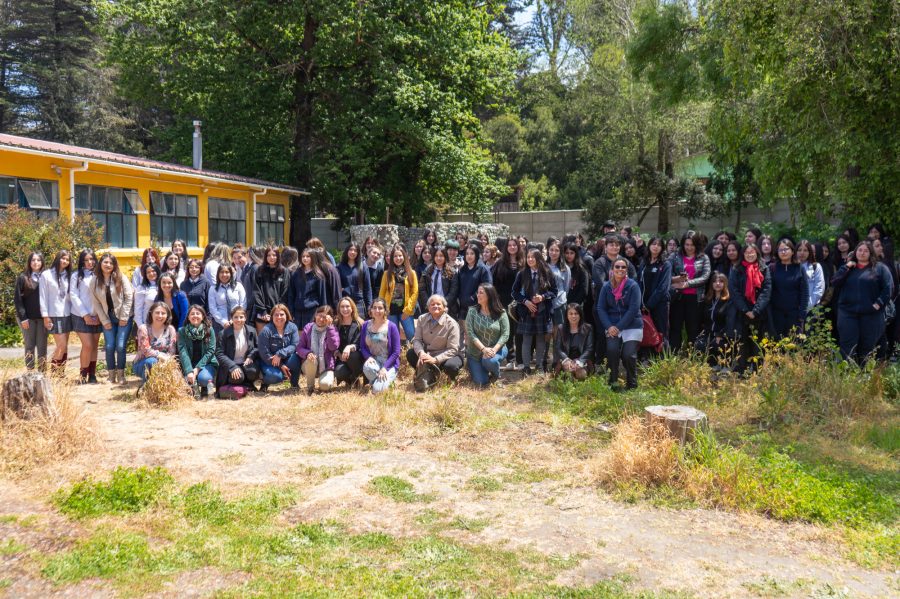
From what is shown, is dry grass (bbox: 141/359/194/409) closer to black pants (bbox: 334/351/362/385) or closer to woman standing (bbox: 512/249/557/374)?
black pants (bbox: 334/351/362/385)

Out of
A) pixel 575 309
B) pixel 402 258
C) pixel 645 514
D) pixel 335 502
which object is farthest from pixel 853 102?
pixel 335 502

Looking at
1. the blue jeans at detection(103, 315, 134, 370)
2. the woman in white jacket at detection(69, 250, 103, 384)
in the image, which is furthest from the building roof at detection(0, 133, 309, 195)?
the blue jeans at detection(103, 315, 134, 370)

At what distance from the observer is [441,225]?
18.4 meters

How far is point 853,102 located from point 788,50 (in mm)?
1278

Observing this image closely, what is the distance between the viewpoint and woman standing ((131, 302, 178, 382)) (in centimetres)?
854

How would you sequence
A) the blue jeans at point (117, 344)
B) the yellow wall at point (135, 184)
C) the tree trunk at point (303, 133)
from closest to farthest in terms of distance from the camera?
the blue jeans at point (117, 344) < the yellow wall at point (135, 184) < the tree trunk at point (303, 133)

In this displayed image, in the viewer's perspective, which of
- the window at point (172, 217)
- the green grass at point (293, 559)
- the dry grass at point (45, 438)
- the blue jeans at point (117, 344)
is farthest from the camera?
the window at point (172, 217)

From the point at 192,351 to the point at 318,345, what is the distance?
58.1 inches

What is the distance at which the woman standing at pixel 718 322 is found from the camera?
9.02 metres

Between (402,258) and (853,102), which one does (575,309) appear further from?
(853,102)

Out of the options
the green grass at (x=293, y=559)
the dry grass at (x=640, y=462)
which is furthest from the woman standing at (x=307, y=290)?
the dry grass at (x=640, y=462)

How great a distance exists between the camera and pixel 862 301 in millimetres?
8492

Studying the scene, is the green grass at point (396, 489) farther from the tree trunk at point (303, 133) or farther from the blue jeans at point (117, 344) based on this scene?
the tree trunk at point (303, 133)

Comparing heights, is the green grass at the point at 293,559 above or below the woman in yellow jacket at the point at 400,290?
below
